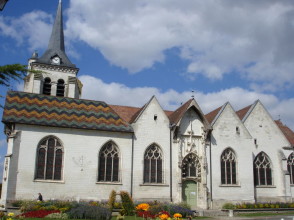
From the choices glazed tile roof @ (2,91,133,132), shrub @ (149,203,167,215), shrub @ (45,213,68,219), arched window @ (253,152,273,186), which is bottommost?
shrub @ (45,213,68,219)

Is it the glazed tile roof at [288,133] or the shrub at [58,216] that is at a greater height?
the glazed tile roof at [288,133]

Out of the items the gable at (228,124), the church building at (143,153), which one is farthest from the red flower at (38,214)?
the gable at (228,124)

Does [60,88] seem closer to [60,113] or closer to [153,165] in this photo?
[60,113]

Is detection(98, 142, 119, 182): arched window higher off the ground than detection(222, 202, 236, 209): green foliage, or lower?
higher

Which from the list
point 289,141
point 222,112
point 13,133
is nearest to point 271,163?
point 289,141

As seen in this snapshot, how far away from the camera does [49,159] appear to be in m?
25.6

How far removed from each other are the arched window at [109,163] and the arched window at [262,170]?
1391cm

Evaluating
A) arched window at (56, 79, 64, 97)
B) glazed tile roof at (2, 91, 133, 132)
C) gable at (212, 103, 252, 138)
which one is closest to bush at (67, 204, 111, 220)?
glazed tile roof at (2, 91, 133, 132)

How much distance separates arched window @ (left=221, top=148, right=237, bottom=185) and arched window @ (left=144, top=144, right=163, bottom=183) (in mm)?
6188

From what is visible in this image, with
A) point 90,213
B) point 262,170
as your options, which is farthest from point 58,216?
point 262,170

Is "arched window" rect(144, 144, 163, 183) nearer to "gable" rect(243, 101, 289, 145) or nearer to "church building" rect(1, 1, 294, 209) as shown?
"church building" rect(1, 1, 294, 209)

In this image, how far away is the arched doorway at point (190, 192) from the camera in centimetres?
2881

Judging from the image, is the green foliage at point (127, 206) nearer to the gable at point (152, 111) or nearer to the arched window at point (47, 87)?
the gable at point (152, 111)

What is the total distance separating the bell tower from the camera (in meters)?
42.6
